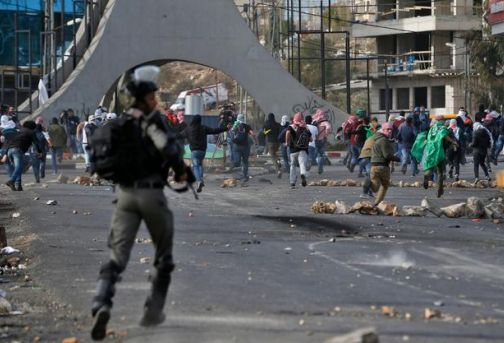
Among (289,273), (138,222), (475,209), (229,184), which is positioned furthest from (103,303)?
(229,184)

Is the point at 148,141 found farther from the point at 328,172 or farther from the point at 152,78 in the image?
the point at 328,172

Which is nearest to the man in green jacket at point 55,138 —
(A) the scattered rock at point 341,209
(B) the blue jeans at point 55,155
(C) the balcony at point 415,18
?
(B) the blue jeans at point 55,155

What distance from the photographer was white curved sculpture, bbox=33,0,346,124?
171 feet

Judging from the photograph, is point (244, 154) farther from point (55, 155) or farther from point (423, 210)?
point (423, 210)

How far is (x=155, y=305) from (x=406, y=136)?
28.4 metres

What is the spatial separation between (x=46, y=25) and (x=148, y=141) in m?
45.7

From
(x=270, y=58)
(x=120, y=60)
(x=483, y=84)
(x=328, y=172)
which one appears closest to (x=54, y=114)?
(x=120, y=60)

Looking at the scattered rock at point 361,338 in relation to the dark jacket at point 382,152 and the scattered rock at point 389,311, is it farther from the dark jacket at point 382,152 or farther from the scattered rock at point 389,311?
the dark jacket at point 382,152

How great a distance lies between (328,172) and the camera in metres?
39.3

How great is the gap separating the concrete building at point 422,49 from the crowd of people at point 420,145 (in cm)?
4114

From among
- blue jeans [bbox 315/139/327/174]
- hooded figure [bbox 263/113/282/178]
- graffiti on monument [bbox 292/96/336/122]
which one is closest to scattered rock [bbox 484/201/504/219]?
hooded figure [bbox 263/113/282/178]

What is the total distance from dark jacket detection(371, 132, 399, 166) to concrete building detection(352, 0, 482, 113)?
59758mm

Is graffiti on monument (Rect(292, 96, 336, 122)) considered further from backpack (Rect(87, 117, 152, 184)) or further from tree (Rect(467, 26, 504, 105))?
backpack (Rect(87, 117, 152, 184))

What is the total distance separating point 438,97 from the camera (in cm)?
8831
